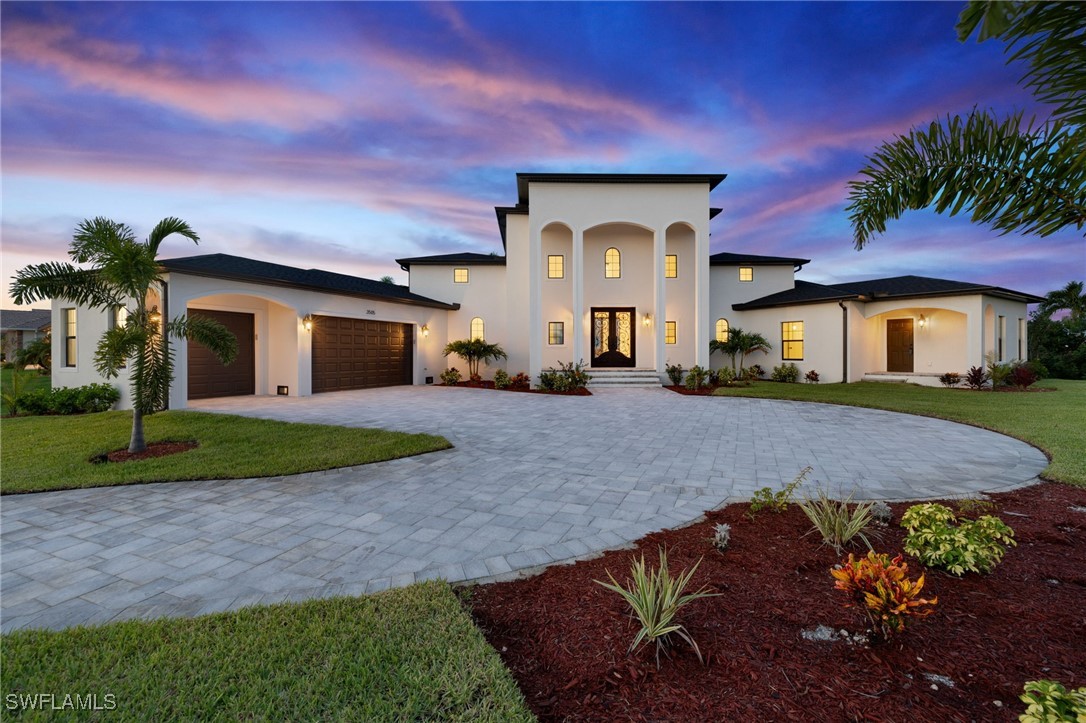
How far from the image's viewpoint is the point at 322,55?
8359 millimetres

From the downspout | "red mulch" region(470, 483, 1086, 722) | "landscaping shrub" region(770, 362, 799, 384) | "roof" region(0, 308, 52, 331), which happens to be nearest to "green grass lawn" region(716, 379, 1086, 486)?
the downspout

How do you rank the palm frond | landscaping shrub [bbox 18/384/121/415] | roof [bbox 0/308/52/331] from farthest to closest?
roof [bbox 0/308/52/331] → landscaping shrub [bbox 18/384/121/415] → the palm frond

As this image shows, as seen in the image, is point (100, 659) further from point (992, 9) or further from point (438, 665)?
point (992, 9)

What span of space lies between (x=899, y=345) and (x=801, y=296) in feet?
16.2

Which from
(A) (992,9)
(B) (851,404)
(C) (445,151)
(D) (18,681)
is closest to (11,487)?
(D) (18,681)

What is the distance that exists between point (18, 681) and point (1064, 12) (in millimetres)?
5403

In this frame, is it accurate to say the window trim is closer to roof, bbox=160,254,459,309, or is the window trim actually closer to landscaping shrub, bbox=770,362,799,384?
landscaping shrub, bbox=770,362,799,384

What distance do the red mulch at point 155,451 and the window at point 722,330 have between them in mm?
18718

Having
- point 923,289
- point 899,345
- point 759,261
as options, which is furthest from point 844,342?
point 759,261

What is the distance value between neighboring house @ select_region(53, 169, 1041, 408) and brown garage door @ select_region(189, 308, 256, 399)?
4cm

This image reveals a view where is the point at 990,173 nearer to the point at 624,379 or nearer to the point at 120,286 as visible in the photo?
the point at 120,286

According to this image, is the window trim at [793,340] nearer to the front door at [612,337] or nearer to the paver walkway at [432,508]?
the front door at [612,337]

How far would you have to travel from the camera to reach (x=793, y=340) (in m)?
17.8

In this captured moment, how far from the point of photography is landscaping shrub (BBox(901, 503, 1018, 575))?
2.56 metres
